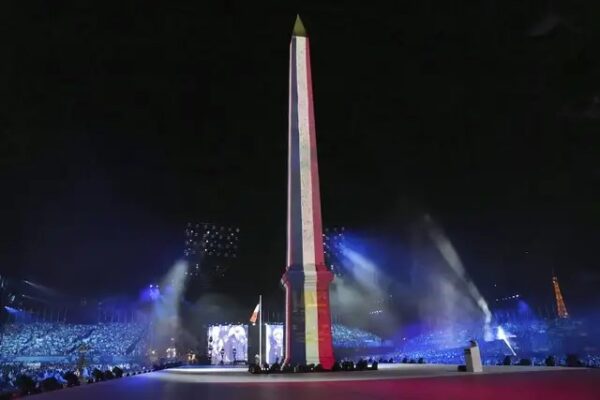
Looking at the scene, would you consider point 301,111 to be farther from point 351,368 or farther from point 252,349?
point 252,349

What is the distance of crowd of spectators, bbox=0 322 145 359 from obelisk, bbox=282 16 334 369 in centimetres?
6145

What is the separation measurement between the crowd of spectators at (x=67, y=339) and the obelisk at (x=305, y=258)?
202 ft

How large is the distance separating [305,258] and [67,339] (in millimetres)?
78014

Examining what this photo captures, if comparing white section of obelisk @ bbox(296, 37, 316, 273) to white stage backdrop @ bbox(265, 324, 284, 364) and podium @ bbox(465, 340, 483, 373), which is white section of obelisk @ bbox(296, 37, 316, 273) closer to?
podium @ bbox(465, 340, 483, 373)

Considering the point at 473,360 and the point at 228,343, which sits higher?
the point at 228,343

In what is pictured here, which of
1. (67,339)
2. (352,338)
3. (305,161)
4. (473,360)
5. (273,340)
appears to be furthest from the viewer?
(67,339)

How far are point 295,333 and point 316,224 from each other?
21.3ft

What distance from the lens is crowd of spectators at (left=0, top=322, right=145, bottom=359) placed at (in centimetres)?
8200

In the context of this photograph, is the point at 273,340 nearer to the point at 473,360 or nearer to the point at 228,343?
the point at 228,343

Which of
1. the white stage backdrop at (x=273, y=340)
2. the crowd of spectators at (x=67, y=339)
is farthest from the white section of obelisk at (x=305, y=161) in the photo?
the crowd of spectators at (x=67, y=339)

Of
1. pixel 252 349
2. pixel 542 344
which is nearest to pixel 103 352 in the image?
pixel 252 349

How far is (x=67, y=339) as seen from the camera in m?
89.8

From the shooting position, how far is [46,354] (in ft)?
266

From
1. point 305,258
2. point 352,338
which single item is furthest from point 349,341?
point 305,258
